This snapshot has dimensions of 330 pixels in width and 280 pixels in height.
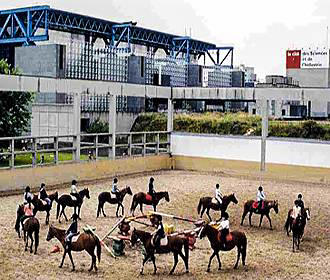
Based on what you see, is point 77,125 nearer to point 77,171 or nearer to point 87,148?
point 87,148

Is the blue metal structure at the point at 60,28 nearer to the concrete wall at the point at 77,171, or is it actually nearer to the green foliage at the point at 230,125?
the green foliage at the point at 230,125

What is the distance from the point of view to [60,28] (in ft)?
119

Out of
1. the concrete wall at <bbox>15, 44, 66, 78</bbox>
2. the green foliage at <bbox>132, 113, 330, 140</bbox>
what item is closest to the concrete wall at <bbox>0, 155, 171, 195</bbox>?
the green foliage at <bbox>132, 113, 330, 140</bbox>

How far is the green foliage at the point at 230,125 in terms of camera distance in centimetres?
2225

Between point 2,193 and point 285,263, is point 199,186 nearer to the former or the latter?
point 2,193

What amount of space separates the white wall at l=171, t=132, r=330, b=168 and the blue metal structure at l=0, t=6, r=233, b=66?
49.4 feet

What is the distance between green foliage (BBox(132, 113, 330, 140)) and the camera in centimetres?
2225

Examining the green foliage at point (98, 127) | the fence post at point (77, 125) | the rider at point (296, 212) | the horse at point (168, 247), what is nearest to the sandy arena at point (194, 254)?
the horse at point (168, 247)

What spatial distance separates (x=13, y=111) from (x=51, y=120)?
153 inches

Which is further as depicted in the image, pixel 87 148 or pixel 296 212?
pixel 87 148

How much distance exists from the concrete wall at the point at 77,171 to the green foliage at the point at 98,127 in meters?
4.14

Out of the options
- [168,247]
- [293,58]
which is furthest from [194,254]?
[293,58]

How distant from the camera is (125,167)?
21.2m

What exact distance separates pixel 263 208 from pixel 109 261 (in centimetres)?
422
